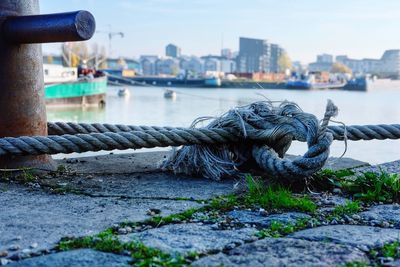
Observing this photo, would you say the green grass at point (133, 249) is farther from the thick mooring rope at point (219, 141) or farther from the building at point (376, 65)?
the building at point (376, 65)

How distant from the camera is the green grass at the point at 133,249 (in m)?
1.58

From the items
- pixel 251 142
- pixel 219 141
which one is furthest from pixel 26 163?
pixel 251 142

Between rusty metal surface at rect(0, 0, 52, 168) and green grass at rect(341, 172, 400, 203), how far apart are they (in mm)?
1732

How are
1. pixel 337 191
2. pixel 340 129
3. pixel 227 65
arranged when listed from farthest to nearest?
pixel 227 65, pixel 340 129, pixel 337 191

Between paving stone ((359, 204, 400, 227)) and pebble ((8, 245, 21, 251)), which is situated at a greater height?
pebble ((8, 245, 21, 251))

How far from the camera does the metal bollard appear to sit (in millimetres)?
3098

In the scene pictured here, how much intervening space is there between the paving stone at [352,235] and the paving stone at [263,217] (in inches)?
5.6

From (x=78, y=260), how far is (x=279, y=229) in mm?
718

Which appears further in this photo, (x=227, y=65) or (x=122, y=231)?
(x=227, y=65)

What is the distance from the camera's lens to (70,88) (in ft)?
97.3

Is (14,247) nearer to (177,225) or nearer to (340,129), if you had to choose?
(177,225)

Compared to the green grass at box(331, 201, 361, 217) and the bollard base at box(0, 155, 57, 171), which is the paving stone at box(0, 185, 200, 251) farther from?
the green grass at box(331, 201, 361, 217)

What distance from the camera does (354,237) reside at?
1855 mm

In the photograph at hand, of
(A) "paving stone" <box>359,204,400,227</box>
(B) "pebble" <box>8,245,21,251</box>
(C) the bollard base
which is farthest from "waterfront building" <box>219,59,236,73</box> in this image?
(B) "pebble" <box>8,245,21,251</box>
